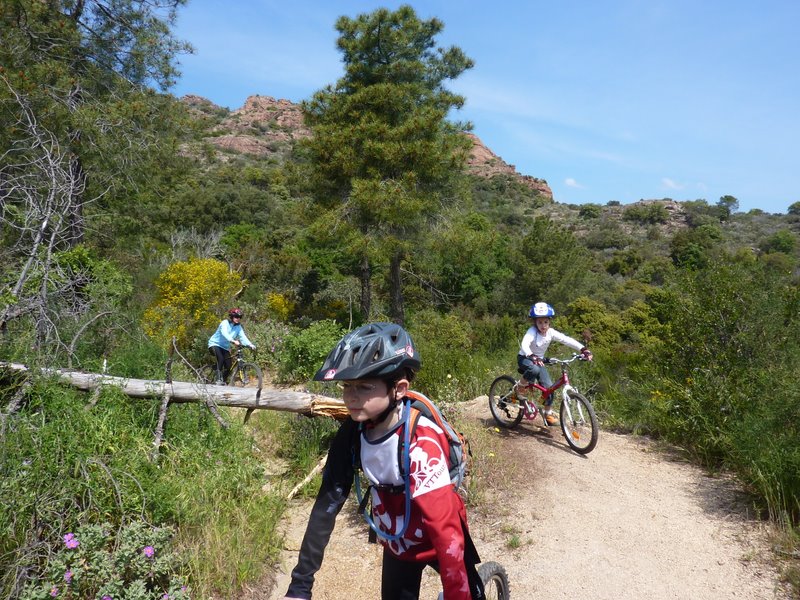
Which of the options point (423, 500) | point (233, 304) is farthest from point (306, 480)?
point (233, 304)

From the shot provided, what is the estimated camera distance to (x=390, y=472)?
1851 mm

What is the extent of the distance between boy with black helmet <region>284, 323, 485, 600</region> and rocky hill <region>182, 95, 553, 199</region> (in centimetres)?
5829

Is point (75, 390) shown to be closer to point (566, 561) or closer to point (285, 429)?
point (285, 429)

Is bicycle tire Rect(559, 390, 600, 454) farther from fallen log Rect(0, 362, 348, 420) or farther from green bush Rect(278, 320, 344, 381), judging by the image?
green bush Rect(278, 320, 344, 381)

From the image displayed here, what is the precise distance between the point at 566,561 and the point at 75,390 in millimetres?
4210

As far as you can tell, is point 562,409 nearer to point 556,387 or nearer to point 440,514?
point 556,387

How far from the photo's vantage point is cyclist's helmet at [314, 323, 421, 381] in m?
1.80

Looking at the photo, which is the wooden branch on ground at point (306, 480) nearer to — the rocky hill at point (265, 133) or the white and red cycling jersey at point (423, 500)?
the white and red cycling jersey at point (423, 500)

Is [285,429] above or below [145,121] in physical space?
below

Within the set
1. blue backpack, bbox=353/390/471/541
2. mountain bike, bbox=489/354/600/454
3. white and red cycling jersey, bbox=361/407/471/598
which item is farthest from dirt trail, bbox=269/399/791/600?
blue backpack, bbox=353/390/471/541

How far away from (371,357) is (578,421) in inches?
179

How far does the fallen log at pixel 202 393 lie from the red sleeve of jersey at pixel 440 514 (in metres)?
3.52

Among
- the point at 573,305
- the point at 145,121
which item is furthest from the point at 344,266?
the point at 145,121

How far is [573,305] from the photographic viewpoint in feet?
69.5
